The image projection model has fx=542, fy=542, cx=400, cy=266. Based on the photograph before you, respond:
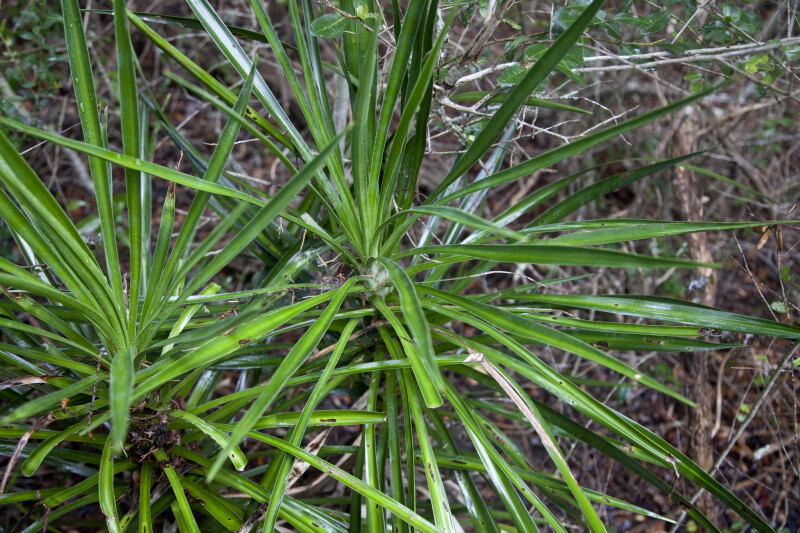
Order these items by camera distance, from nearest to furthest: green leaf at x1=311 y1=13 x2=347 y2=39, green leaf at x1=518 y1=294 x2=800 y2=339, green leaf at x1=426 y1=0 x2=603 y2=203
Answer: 1. green leaf at x1=426 y1=0 x2=603 y2=203
2. green leaf at x1=518 y1=294 x2=800 y2=339
3. green leaf at x1=311 y1=13 x2=347 y2=39

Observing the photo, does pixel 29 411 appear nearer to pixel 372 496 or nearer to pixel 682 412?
pixel 372 496

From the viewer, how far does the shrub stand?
2.32 ft

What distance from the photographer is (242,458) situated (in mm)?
854

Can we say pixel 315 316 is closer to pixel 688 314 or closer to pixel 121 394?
pixel 121 394

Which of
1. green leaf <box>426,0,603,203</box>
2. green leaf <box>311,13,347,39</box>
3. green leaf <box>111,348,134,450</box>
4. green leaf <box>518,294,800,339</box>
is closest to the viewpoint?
green leaf <box>111,348,134,450</box>

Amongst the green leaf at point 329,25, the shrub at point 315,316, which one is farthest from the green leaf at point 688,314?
the green leaf at point 329,25

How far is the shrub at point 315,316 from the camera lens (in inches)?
27.9

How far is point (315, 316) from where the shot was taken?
3.20ft

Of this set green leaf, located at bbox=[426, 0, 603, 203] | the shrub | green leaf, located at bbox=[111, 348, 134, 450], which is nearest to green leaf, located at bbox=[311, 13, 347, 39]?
the shrub

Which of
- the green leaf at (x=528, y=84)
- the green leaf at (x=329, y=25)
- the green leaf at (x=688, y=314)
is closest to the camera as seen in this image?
the green leaf at (x=528, y=84)

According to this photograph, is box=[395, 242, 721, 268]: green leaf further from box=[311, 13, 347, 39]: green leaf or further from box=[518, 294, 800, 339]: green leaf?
box=[311, 13, 347, 39]: green leaf

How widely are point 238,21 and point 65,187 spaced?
3.33 feet

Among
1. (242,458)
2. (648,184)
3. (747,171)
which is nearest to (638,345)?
(242,458)

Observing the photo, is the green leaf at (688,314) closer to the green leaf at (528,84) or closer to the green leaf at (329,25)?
the green leaf at (528,84)
